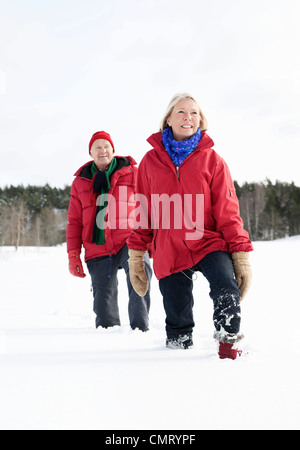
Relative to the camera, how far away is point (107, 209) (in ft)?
11.4

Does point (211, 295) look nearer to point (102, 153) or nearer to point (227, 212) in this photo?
point (227, 212)

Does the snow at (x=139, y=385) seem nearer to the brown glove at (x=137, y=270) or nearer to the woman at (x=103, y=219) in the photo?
the brown glove at (x=137, y=270)

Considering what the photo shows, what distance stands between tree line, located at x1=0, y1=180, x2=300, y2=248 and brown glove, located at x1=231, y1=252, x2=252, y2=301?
109ft

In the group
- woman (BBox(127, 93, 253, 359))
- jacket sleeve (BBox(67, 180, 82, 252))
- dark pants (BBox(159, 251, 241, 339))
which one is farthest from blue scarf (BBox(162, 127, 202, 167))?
jacket sleeve (BBox(67, 180, 82, 252))

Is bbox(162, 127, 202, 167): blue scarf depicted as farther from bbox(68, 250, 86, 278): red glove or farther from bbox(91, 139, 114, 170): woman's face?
bbox(68, 250, 86, 278): red glove

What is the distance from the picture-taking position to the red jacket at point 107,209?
3450mm

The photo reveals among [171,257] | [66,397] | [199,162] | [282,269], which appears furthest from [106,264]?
[282,269]

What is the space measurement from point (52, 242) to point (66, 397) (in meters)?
42.6

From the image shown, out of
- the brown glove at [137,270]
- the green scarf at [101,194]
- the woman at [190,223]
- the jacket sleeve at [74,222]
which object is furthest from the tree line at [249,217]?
the woman at [190,223]

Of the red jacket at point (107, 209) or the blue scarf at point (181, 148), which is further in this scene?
the red jacket at point (107, 209)

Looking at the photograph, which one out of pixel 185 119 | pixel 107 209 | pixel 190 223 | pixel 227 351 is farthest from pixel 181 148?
pixel 107 209

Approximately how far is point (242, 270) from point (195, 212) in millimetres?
443

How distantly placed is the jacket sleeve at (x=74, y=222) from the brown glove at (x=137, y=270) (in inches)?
49.0

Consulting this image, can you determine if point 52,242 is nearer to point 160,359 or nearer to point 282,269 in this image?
point 282,269
